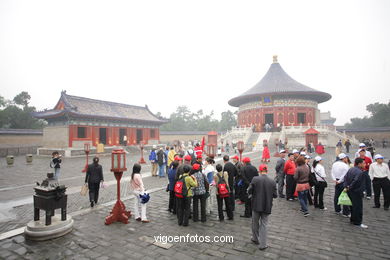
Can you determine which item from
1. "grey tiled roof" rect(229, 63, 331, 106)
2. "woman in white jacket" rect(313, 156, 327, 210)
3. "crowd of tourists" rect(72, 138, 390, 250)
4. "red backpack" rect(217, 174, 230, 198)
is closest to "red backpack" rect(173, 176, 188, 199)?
"crowd of tourists" rect(72, 138, 390, 250)

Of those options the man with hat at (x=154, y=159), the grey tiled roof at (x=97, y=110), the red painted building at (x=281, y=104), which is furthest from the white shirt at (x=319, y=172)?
the red painted building at (x=281, y=104)

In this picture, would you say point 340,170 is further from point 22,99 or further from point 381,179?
point 22,99

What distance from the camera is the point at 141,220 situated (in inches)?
201

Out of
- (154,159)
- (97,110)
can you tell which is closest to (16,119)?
(97,110)

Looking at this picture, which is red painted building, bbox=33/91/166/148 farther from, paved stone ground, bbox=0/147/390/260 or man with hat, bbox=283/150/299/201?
man with hat, bbox=283/150/299/201

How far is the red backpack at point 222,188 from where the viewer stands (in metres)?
5.02

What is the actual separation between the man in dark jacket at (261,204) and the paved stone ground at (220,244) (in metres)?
0.20

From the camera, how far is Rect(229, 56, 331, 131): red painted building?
3359 cm

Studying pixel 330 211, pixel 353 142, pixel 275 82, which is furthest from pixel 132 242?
pixel 275 82

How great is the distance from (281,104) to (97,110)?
27455mm

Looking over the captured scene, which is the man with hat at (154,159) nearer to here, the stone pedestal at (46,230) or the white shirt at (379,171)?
the stone pedestal at (46,230)

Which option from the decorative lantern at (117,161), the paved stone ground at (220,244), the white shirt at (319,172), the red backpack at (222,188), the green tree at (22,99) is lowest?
the paved stone ground at (220,244)

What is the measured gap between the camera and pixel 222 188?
503cm

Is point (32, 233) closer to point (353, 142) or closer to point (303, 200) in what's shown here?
point (303, 200)
